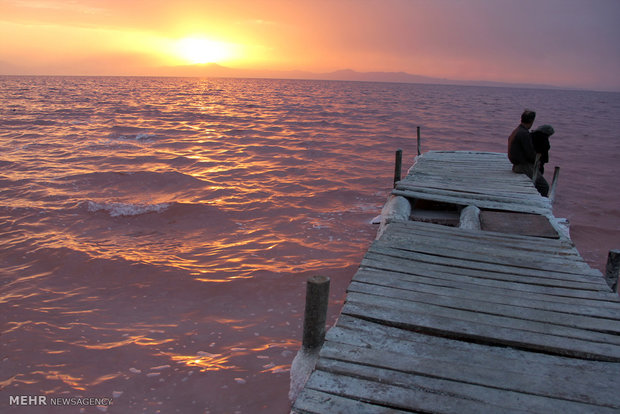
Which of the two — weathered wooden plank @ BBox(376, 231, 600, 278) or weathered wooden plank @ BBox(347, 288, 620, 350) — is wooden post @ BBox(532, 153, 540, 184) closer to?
weathered wooden plank @ BBox(376, 231, 600, 278)

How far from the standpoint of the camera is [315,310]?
3668 mm

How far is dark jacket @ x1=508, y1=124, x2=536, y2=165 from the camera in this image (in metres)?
8.61

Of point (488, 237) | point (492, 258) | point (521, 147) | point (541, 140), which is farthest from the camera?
point (541, 140)

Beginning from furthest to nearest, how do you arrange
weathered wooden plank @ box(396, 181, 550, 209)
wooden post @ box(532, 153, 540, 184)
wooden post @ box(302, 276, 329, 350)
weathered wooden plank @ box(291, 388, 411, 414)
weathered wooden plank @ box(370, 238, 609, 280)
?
wooden post @ box(532, 153, 540, 184) < weathered wooden plank @ box(396, 181, 550, 209) < weathered wooden plank @ box(370, 238, 609, 280) < wooden post @ box(302, 276, 329, 350) < weathered wooden plank @ box(291, 388, 411, 414)

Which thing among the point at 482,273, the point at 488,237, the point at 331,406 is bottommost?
the point at 331,406

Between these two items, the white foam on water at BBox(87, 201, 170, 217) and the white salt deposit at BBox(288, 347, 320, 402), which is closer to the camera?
the white salt deposit at BBox(288, 347, 320, 402)

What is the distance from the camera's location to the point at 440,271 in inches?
182

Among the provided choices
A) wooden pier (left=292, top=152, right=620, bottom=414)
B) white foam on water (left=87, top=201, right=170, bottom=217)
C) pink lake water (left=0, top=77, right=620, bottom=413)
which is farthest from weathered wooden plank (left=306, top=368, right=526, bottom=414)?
white foam on water (left=87, top=201, right=170, bottom=217)

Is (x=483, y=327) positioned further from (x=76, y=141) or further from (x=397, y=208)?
(x=76, y=141)

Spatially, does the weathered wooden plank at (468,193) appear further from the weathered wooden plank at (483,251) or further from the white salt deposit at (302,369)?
the white salt deposit at (302,369)

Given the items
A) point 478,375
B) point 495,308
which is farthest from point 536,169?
point 478,375

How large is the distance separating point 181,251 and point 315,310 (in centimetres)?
564

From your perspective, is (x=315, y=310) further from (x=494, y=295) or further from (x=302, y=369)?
(x=494, y=295)

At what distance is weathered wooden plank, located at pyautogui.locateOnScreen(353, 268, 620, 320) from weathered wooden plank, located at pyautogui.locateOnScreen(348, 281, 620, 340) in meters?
0.05
